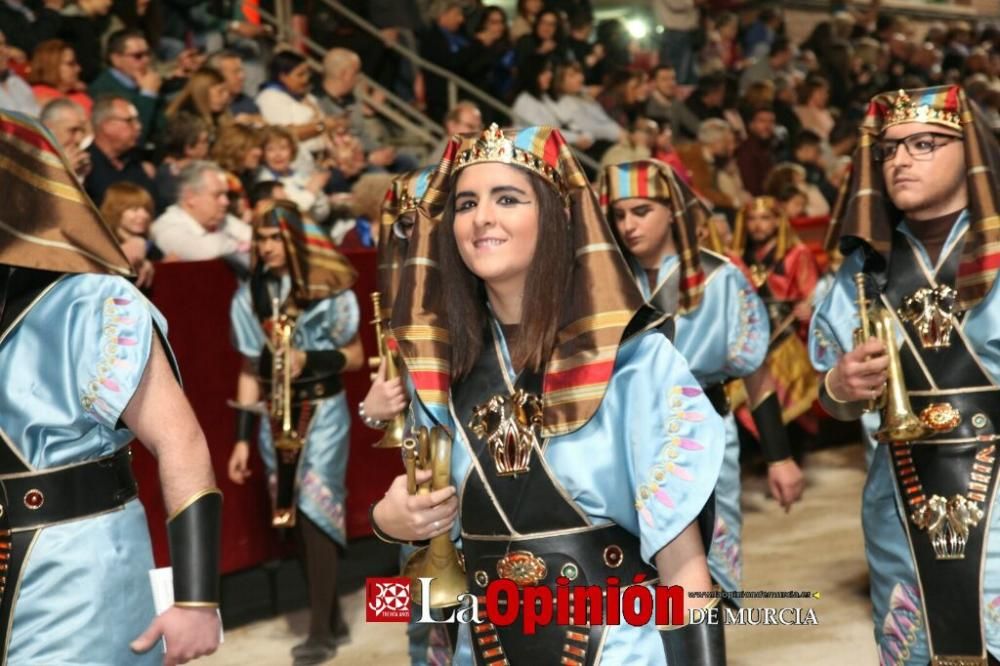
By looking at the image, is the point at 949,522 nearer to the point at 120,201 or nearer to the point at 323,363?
the point at 323,363

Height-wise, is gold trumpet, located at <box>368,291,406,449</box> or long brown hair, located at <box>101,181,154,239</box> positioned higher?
long brown hair, located at <box>101,181,154,239</box>

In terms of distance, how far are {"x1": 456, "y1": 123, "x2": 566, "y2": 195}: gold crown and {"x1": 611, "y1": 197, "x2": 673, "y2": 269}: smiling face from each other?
105 inches

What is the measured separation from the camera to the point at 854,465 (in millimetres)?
10711

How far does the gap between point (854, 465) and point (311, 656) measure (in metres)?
5.53

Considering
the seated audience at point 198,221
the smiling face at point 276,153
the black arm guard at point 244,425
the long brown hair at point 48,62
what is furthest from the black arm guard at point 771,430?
the long brown hair at point 48,62

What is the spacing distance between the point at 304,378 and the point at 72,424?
3.82m

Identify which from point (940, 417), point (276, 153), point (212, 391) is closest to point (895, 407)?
point (940, 417)

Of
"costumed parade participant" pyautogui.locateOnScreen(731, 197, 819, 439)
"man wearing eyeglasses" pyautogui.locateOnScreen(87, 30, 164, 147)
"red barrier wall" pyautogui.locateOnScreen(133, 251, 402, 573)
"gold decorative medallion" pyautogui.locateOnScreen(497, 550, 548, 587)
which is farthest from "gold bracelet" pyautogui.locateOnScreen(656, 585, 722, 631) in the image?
"costumed parade participant" pyautogui.locateOnScreen(731, 197, 819, 439)

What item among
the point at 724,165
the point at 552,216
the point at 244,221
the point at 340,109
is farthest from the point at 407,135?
the point at 552,216

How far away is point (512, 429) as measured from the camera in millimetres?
2920

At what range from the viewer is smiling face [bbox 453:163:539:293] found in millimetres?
2910

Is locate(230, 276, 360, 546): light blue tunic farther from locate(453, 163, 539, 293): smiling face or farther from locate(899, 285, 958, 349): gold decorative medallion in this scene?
locate(453, 163, 539, 293): smiling face

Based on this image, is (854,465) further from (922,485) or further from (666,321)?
(666,321)

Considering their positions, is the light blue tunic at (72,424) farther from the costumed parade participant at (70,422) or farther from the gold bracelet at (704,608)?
the gold bracelet at (704,608)
